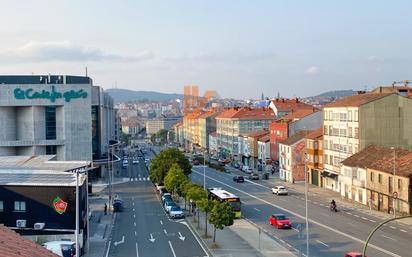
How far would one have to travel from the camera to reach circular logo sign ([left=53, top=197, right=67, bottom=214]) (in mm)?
38281

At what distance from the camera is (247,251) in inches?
1396

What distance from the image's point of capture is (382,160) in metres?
53.8

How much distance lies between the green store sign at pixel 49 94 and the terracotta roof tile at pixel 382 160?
1591 inches

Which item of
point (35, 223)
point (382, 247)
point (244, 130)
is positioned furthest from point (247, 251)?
point (244, 130)

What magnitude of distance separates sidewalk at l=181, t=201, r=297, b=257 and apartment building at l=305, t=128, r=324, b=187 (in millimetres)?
28211

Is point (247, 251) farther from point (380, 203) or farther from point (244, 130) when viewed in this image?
point (244, 130)

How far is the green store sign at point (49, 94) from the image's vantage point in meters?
81.8

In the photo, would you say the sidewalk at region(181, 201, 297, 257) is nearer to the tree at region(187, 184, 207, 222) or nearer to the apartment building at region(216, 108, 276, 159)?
the tree at region(187, 184, 207, 222)

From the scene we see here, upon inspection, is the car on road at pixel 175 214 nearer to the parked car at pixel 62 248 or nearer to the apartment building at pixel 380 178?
the parked car at pixel 62 248

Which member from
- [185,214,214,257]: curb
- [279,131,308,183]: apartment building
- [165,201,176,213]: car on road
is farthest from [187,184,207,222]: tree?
[279,131,308,183]: apartment building

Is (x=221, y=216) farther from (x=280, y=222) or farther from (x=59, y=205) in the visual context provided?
(x=59, y=205)

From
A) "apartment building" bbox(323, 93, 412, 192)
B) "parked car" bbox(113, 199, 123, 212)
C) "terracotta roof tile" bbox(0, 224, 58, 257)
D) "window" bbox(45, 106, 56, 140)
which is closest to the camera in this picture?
"terracotta roof tile" bbox(0, 224, 58, 257)

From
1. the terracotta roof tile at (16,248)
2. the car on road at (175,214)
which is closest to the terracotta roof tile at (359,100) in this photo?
the car on road at (175,214)

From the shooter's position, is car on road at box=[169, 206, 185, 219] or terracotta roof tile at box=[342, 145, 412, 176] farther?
car on road at box=[169, 206, 185, 219]
